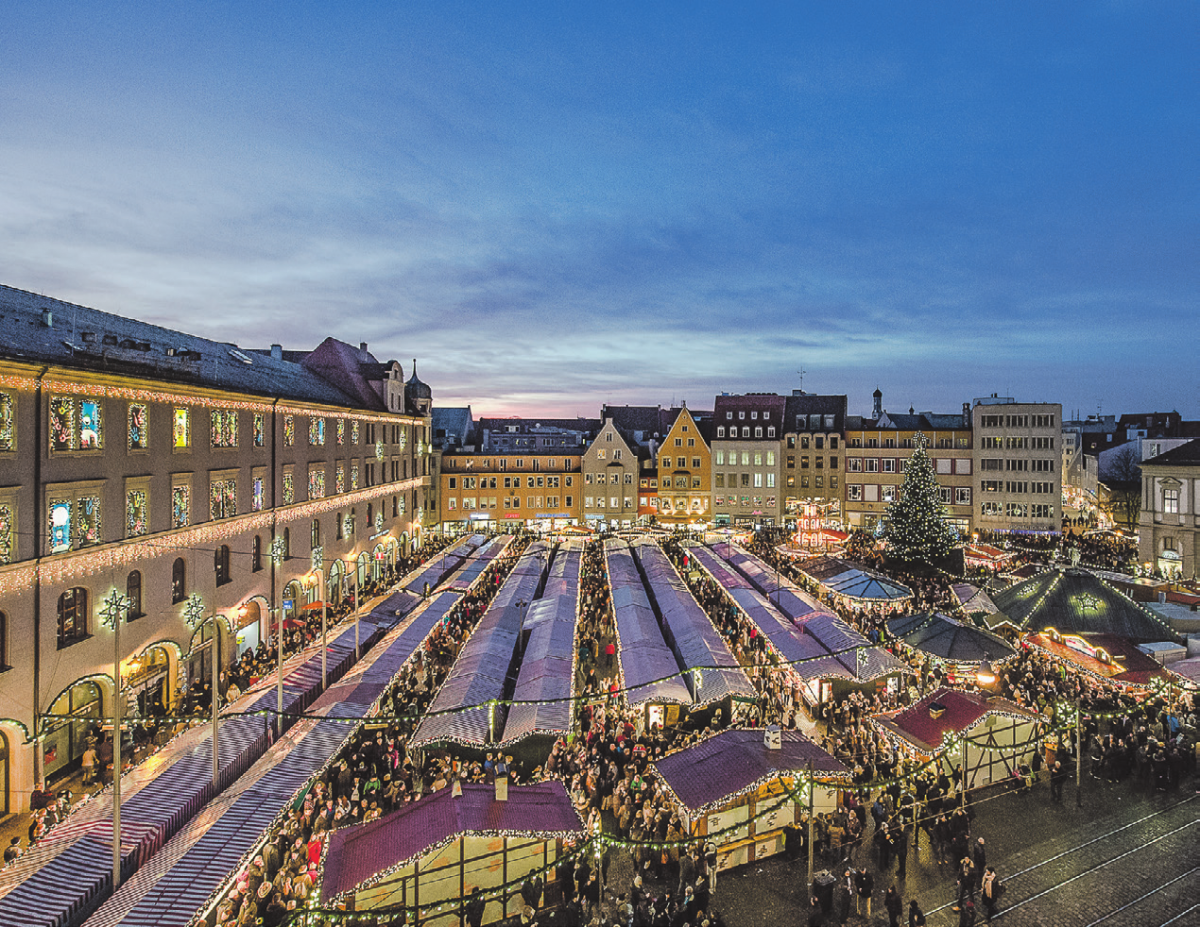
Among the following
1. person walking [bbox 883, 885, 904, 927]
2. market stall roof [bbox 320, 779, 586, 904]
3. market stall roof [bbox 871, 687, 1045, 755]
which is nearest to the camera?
market stall roof [bbox 320, 779, 586, 904]

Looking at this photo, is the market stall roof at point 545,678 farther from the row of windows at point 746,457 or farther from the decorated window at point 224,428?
the row of windows at point 746,457

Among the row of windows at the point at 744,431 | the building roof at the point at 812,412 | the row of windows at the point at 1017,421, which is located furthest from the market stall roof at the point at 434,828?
the row of windows at the point at 1017,421

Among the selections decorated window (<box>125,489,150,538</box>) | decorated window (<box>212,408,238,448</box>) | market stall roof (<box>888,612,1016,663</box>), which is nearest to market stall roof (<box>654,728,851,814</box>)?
market stall roof (<box>888,612,1016,663</box>)

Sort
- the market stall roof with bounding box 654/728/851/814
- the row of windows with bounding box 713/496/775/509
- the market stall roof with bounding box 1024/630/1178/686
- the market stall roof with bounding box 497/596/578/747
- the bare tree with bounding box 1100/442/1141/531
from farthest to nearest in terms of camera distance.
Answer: the bare tree with bounding box 1100/442/1141/531, the row of windows with bounding box 713/496/775/509, the market stall roof with bounding box 1024/630/1178/686, the market stall roof with bounding box 497/596/578/747, the market stall roof with bounding box 654/728/851/814

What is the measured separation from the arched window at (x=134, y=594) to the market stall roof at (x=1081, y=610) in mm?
33146

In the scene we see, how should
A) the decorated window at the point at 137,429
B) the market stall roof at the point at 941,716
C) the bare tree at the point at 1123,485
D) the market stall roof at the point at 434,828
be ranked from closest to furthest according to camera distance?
the market stall roof at the point at 434,828
the market stall roof at the point at 941,716
the decorated window at the point at 137,429
the bare tree at the point at 1123,485

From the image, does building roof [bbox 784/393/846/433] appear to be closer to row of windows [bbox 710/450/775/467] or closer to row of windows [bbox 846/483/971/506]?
row of windows [bbox 710/450/775/467]

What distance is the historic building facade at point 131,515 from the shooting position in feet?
61.3

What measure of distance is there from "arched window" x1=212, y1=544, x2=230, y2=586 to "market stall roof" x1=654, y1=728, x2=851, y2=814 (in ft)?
70.6

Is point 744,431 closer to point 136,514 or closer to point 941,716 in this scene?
point 941,716

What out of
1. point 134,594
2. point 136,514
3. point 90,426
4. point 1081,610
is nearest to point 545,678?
point 134,594

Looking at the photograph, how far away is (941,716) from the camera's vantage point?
18.0m

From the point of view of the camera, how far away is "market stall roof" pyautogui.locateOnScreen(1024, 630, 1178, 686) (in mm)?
21281

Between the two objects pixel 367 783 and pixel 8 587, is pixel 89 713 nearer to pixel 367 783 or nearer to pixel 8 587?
pixel 8 587
